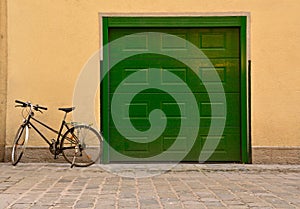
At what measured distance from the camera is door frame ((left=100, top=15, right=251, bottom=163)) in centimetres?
927

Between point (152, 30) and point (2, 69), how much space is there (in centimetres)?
275

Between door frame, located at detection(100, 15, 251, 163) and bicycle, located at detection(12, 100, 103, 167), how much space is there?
0.32 m

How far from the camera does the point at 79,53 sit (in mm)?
9234

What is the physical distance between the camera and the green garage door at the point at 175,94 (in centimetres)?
941

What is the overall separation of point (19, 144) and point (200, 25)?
3.77 metres

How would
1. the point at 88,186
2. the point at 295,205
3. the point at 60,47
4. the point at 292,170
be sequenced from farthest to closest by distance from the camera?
the point at 60,47
the point at 292,170
the point at 88,186
the point at 295,205

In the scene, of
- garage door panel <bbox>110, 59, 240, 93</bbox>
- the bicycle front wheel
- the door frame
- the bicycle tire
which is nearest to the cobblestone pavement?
the bicycle tire

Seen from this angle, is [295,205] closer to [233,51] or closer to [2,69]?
[233,51]

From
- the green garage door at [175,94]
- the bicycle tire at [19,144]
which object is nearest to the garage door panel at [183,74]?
the green garage door at [175,94]

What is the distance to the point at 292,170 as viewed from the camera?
8625mm

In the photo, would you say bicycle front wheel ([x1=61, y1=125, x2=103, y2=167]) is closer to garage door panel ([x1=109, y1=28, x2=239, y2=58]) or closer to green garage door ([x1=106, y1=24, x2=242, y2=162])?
green garage door ([x1=106, y1=24, x2=242, y2=162])

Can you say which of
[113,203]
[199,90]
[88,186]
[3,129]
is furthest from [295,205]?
[3,129]

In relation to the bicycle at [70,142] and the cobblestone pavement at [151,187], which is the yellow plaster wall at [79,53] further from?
the cobblestone pavement at [151,187]

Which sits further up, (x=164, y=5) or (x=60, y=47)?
(x=164, y=5)
